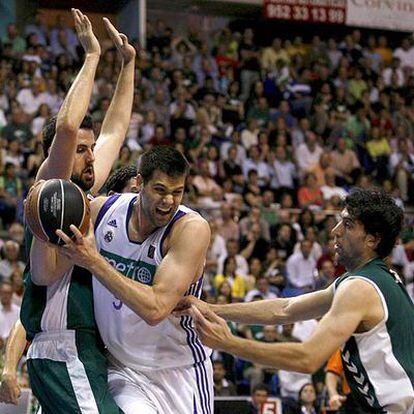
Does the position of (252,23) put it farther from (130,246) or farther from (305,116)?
(130,246)

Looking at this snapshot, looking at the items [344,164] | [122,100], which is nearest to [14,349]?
[122,100]

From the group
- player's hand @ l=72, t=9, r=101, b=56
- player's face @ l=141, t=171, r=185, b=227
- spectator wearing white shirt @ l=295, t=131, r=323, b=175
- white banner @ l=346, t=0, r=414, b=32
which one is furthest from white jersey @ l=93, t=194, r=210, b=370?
white banner @ l=346, t=0, r=414, b=32

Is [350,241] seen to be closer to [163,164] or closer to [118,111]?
[163,164]

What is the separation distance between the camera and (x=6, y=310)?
11.4 meters

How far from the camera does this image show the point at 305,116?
61.2 ft

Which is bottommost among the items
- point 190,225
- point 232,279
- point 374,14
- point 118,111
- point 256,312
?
point 232,279

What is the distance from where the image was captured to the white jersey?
204 inches

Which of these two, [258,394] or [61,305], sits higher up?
[61,305]

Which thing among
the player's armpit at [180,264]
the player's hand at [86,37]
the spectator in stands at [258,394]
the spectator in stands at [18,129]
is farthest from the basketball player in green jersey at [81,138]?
the spectator in stands at [18,129]

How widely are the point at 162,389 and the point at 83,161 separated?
1260mm

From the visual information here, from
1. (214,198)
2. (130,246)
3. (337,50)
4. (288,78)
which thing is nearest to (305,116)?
(288,78)

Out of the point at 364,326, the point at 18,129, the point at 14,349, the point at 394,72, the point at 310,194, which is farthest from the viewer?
the point at 394,72

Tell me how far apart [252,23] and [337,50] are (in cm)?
193

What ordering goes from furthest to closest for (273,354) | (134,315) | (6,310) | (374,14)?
(374,14)
(6,310)
(134,315)
(273,354)
